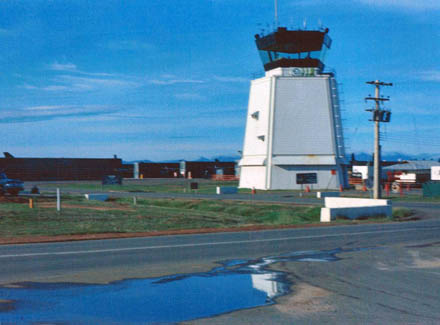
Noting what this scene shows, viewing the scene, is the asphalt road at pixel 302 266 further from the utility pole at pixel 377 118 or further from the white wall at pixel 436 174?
the white wall at pixel 436 174

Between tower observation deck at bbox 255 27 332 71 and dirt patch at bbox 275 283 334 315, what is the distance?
1873 inches

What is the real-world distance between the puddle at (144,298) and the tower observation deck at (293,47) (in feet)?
152

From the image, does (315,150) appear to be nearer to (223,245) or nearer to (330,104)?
(330,104)

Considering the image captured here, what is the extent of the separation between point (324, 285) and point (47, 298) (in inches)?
180

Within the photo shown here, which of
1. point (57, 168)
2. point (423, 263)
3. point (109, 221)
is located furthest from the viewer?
point (57, 168)

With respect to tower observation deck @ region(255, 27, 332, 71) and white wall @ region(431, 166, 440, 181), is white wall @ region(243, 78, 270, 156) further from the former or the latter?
white wall @ region(431, 166, 440, 181)

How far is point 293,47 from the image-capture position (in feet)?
184

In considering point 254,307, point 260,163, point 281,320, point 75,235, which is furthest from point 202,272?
point 260,163

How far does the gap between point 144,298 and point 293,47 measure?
1978 inches

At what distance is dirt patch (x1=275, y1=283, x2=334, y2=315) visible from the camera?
777 centimetres

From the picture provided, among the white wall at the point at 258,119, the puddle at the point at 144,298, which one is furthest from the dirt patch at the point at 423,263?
the white wall at the point at 258,119

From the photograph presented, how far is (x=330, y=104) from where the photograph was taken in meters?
59.1

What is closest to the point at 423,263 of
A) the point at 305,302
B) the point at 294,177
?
the point at 305,302

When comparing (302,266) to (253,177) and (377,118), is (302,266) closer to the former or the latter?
(377,118)
